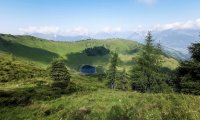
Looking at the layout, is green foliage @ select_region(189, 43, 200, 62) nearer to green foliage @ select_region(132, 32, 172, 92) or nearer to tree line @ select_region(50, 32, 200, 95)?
tree line @ select_region(50, 32, 200, 95)

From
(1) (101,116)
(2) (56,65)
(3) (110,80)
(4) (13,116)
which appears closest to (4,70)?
(2) (56,65)

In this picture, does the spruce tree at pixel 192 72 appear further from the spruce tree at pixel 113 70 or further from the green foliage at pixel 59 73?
the spruce tree at pixel 113 70

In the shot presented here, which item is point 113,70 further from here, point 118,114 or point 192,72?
point 118,114

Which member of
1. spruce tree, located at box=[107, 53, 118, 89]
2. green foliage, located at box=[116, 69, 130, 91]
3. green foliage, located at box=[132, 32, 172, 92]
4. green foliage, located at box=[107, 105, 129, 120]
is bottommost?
green foliage, located at box=[116, 69, 130, 91]

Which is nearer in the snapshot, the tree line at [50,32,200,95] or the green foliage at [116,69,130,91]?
the tree line at [50,32,200,95]

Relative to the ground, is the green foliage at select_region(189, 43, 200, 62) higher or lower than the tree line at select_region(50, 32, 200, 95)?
higher

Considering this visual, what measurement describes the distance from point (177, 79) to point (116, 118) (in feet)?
122

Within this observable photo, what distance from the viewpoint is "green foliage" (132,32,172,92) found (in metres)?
60.9

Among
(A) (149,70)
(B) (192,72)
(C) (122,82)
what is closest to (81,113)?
(B) (192,72)

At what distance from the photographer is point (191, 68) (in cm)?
4253

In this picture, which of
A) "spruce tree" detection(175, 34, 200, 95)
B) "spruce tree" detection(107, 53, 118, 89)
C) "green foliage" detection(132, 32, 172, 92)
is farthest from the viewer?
"spruce tree" detection(107, 53, 118, 89)

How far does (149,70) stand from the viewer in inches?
2399

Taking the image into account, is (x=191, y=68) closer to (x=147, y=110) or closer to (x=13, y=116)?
(x=13, y=116)

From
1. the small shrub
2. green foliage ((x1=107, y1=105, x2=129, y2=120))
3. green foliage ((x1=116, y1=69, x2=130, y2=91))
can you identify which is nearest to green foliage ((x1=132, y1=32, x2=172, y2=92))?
the small shrub
